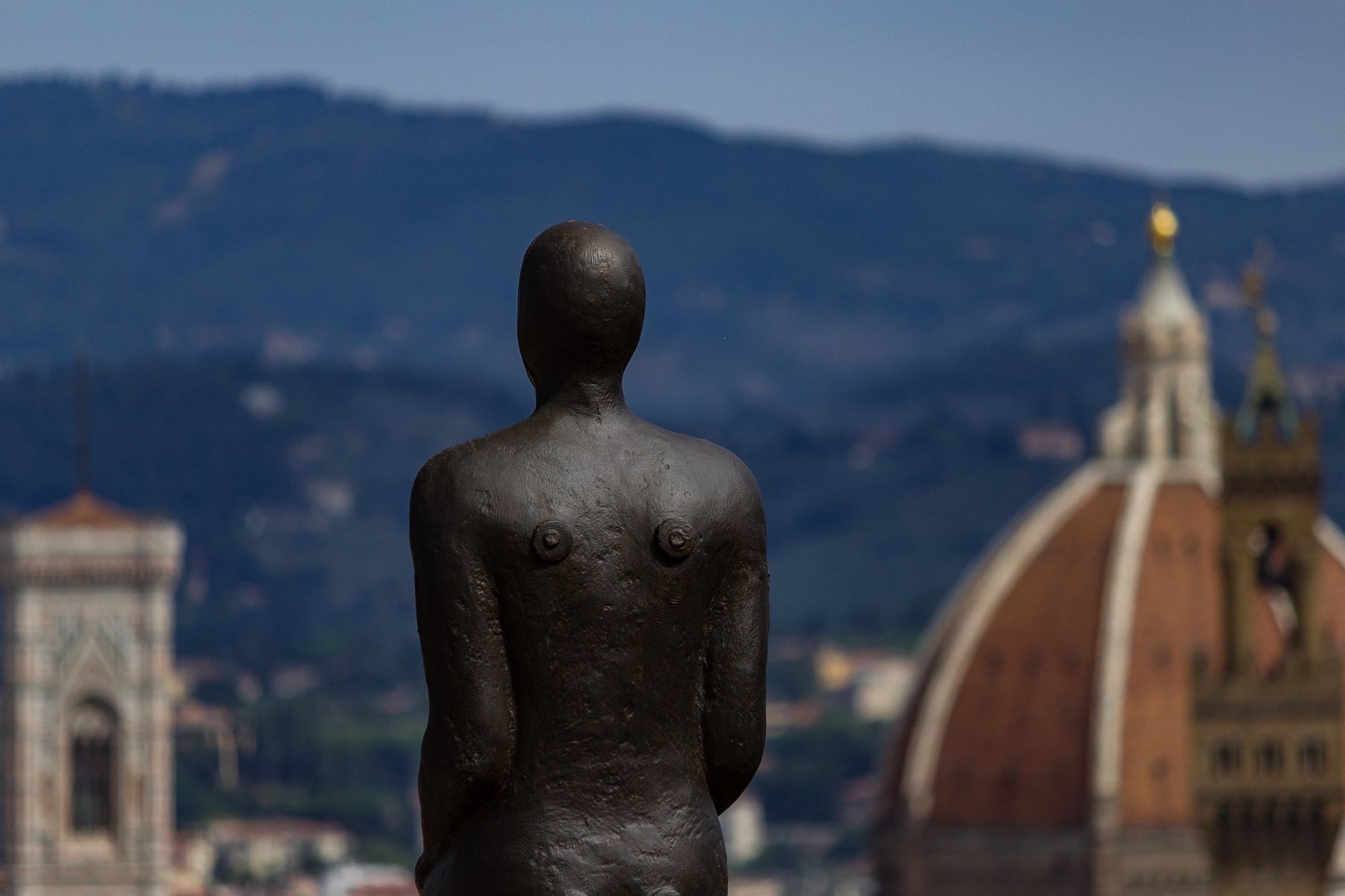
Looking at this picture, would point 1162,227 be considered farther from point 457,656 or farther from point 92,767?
point 457,656

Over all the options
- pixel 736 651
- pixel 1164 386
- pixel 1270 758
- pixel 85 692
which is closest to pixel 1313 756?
pixel 1270 758

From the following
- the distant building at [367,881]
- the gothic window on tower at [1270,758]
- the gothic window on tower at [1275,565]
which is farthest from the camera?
the distant building at [367,881]

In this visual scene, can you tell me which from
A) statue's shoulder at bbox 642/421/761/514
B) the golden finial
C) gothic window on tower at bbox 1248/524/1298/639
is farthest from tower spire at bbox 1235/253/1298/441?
statue's shoulder at bbox 642/421/761/514

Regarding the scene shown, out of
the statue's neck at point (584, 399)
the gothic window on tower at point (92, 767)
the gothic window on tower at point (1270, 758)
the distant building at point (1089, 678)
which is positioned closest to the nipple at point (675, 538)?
the statue's neck at point (584, 399)

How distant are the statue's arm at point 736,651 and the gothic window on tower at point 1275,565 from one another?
8379 centimetres

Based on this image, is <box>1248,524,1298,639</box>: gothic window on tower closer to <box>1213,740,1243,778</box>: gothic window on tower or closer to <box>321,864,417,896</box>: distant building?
<box>1213,740,1243,778</box>: gothic window on tower

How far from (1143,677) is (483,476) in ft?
379

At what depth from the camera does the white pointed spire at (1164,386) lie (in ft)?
438

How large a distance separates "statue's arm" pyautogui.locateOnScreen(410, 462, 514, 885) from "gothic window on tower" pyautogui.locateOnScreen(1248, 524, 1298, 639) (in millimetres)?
84226

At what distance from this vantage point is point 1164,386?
5359 inches

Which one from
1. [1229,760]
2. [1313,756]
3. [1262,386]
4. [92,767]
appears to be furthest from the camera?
[92,767]

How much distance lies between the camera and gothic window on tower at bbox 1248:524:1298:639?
96250 millimetres

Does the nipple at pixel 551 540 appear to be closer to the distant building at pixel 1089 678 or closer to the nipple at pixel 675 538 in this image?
the nipple at pixel 675 538

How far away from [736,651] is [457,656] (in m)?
0.87
